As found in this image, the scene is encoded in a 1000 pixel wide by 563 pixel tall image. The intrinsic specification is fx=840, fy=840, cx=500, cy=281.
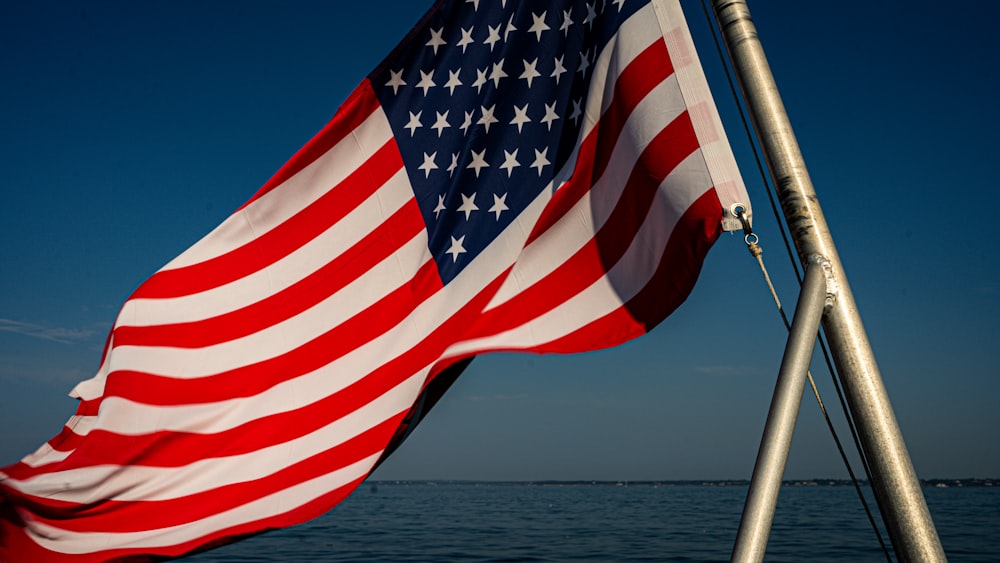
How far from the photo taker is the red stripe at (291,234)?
4625 mm

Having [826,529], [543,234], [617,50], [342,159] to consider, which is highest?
[342,159]

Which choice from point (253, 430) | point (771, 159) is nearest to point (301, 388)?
point (253, 430)

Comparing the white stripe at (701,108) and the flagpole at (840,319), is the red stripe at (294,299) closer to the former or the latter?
the white stripe at (701,108)

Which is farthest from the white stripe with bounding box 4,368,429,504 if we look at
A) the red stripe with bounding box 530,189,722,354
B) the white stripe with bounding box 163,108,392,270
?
the white stripe with bounding box 163,108,392,270

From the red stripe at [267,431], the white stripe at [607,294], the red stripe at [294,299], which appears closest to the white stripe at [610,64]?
the white stripe at [607,294]

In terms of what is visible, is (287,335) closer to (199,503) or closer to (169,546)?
(199,503)

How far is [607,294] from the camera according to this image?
3.65 metres

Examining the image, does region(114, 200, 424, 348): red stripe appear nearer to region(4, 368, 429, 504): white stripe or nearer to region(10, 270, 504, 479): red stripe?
region(10, 270, 504, 479): red stripe

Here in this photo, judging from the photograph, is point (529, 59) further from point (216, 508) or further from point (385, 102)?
point (216, 508)

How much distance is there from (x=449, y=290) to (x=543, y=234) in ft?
1.80

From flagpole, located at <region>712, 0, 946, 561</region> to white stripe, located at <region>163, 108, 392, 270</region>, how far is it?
242 centimetres

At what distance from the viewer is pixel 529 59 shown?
4258 millimetres

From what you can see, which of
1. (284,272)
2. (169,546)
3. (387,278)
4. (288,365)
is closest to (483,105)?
(387,278)

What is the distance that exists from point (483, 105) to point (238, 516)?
2365mm
